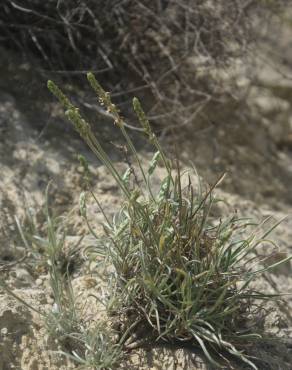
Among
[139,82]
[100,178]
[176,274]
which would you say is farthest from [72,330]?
[139,82]

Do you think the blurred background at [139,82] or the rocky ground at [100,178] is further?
the blurred background at [139,82]

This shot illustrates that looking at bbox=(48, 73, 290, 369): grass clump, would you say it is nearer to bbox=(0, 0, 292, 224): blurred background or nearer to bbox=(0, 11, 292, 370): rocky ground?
bbox=(0, 11, 292, 370): rocky ground

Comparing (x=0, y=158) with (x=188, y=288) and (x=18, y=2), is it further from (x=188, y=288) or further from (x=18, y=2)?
(x=188, y=288)

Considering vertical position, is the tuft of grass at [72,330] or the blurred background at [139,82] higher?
the blurred background at [139,82]

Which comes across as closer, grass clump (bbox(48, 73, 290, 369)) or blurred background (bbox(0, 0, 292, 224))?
grass clump (bbox(48, 73, 290, 369))

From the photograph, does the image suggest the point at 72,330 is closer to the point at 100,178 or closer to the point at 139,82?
the point at 100,178

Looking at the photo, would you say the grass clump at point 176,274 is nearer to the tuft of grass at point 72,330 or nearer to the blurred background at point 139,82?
the tuft of grass at point 72,330

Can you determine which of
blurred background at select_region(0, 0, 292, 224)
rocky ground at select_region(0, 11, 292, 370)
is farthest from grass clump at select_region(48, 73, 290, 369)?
blurred background at select_region(0, 0, 292, 224)

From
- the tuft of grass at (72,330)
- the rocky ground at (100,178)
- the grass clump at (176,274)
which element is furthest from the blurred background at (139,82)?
the grass clump at (176,274)
